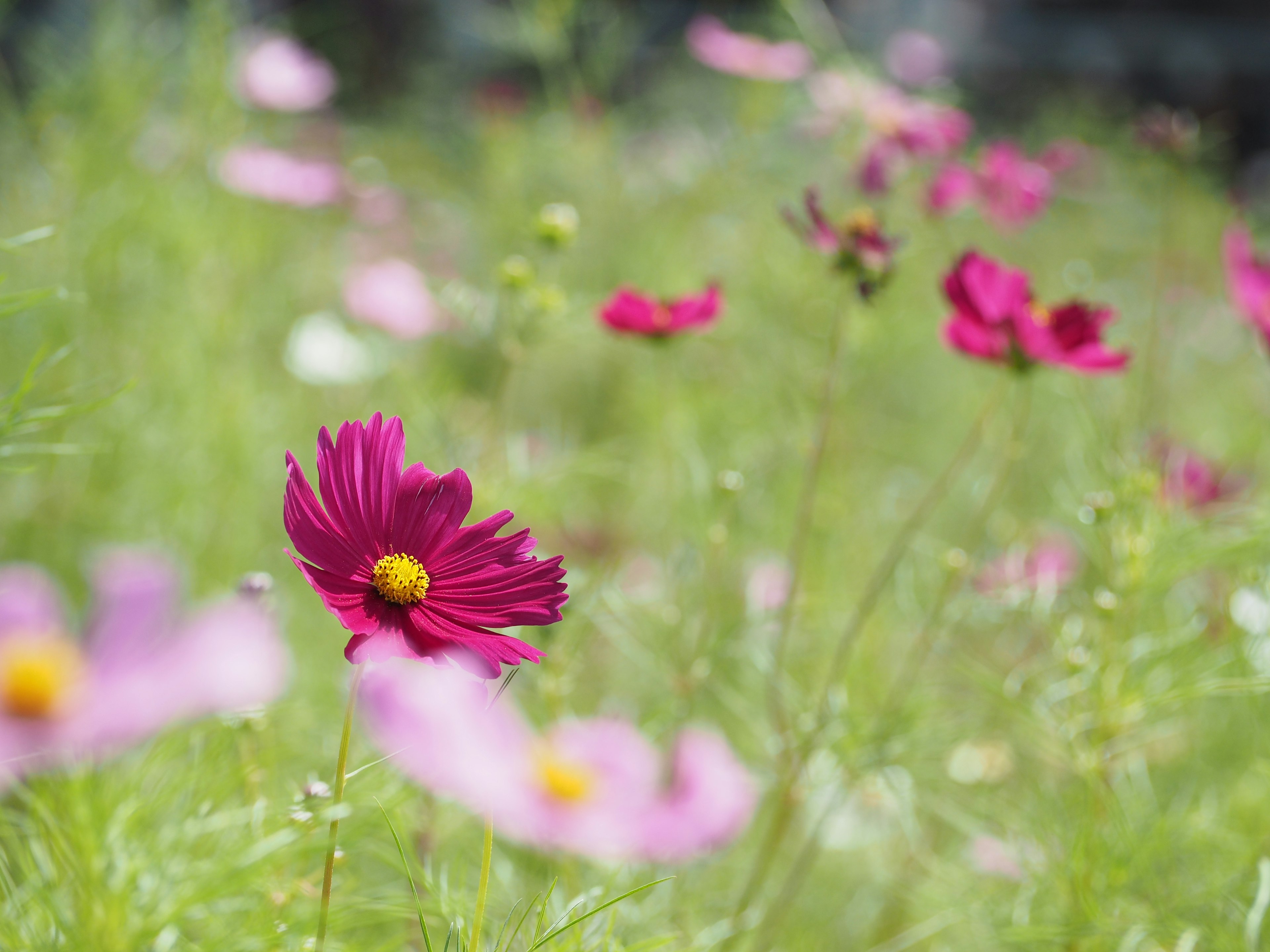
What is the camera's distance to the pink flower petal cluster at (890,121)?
3.00 ft

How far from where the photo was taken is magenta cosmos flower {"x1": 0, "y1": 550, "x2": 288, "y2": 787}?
23 cm

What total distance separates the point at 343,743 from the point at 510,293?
0.41 meters

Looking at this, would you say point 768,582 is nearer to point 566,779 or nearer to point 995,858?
point 995,858

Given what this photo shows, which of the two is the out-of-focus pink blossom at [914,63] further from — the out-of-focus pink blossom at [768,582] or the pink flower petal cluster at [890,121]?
the out-of-focus pink blossom at [768,582]

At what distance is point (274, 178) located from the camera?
111cm

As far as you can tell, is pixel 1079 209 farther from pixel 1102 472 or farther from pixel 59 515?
pixel 59 515

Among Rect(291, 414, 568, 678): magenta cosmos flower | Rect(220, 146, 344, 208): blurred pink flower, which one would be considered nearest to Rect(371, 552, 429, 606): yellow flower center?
Rect(291, 414, 568, 678): magenta cosmos flower

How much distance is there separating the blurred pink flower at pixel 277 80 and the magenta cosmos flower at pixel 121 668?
93 centimetres

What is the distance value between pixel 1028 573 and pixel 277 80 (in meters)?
0.98

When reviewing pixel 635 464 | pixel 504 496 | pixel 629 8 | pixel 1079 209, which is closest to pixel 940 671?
pixel 635 464

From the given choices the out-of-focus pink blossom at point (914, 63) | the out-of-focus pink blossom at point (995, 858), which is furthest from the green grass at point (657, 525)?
the out-of-focus pink blossom at point (914, 63)

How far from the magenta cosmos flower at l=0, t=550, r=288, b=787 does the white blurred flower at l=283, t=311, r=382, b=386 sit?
704mm

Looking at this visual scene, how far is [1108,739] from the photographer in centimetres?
55

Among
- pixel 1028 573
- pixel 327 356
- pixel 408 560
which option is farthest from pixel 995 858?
pixel 327 356
